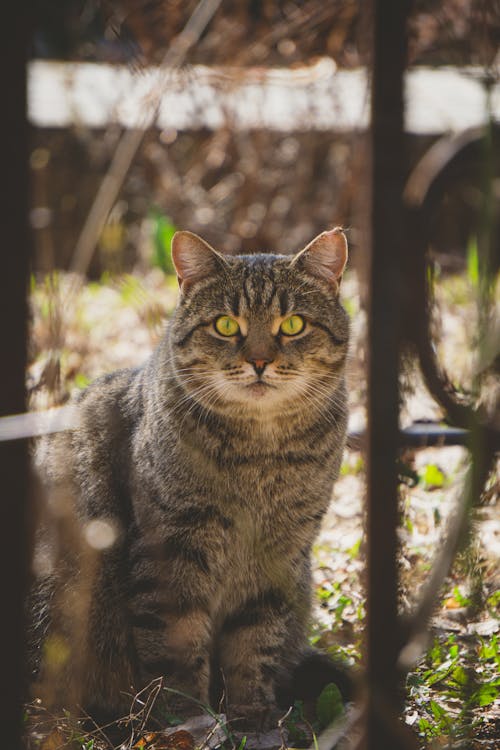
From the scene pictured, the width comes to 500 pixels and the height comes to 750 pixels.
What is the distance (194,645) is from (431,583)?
128 centimetres

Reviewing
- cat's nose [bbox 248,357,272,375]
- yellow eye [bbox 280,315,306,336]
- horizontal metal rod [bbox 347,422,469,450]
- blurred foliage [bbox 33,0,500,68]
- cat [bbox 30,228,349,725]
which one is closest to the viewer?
horizontal metal rod [bbox 347,422,469,450]

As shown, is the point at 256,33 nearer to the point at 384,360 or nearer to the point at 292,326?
the point at 292,326

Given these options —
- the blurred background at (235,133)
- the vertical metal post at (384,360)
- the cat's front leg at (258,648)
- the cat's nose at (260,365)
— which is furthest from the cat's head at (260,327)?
the blurred background at (235,133)

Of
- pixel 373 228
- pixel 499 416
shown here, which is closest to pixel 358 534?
pixel 499 416

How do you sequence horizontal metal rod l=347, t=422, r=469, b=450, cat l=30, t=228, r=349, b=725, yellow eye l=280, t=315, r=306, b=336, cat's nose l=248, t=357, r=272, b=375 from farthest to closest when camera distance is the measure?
yellow eye l=280, t=315, r=306, b=336 < cat's nose l=248, t=357, r=272, b=375 < cat l=30, t=228, r=349, b=725 < horizontal metal rod l=347, t=422, r=469, b=450

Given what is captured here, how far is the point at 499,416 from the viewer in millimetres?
1271

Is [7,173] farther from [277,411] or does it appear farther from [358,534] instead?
[358,534]

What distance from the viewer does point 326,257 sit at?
8.26 ft

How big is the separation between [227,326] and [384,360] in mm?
1485

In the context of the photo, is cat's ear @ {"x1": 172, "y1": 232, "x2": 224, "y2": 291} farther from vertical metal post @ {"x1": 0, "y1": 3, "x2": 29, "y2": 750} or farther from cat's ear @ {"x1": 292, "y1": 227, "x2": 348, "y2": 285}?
vertical metal post @ {"x1": 0, "y1": 3, "x2": 29, "y2": 750}

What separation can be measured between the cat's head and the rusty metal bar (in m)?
1.33

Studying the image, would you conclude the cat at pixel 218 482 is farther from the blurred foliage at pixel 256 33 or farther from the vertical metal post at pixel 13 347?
the blurred foliage at pixel 256 33

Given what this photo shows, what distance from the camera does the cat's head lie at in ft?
7.94

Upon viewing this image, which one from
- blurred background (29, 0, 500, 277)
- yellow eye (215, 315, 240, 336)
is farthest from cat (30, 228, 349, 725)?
blurred background (29, 0, 500, 277)
